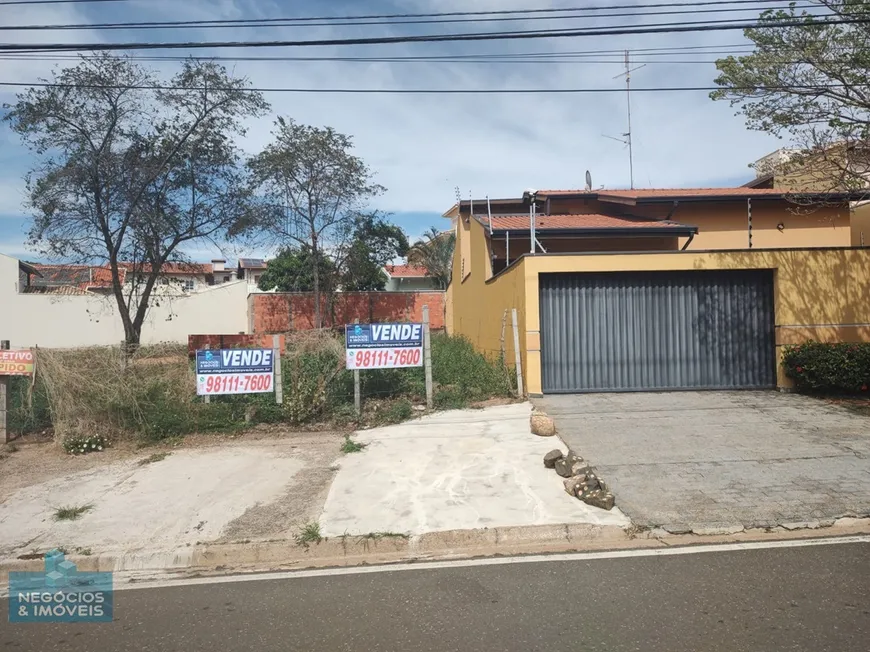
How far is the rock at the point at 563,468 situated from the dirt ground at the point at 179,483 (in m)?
2.49

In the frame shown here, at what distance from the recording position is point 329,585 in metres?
4.76

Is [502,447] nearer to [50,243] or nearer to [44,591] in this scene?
[44,591]

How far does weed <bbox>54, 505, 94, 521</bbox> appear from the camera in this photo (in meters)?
6.32

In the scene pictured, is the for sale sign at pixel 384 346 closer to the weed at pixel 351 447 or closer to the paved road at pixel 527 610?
the weed at pixel 351 447

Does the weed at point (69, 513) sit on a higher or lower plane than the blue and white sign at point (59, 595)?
higher

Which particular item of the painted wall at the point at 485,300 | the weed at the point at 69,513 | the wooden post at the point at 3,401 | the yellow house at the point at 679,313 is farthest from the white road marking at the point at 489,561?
the painted wall at the point at 485,300

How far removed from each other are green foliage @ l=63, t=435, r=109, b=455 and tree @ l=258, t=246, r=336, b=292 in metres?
21.7

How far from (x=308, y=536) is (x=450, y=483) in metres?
1.84

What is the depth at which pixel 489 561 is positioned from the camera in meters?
5.15

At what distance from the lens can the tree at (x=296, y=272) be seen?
3117 cm

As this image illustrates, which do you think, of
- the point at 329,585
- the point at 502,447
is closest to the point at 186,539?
the point at 329,585

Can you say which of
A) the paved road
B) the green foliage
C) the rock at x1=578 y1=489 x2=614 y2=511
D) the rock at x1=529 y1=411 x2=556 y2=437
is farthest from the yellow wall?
the green foliage

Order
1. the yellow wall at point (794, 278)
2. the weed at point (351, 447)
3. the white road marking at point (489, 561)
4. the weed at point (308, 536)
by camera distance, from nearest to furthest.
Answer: the white road marking at point (489, 561) < the weed at point (308, 536) < the weed at point (351, 447) < the yellow wall at point (794, 278)

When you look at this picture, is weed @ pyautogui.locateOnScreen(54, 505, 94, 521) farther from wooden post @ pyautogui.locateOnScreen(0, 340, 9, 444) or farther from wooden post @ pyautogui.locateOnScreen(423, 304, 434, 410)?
wooden post @ pyautogui.locateOnScreen(423, 304, 434, 410)
